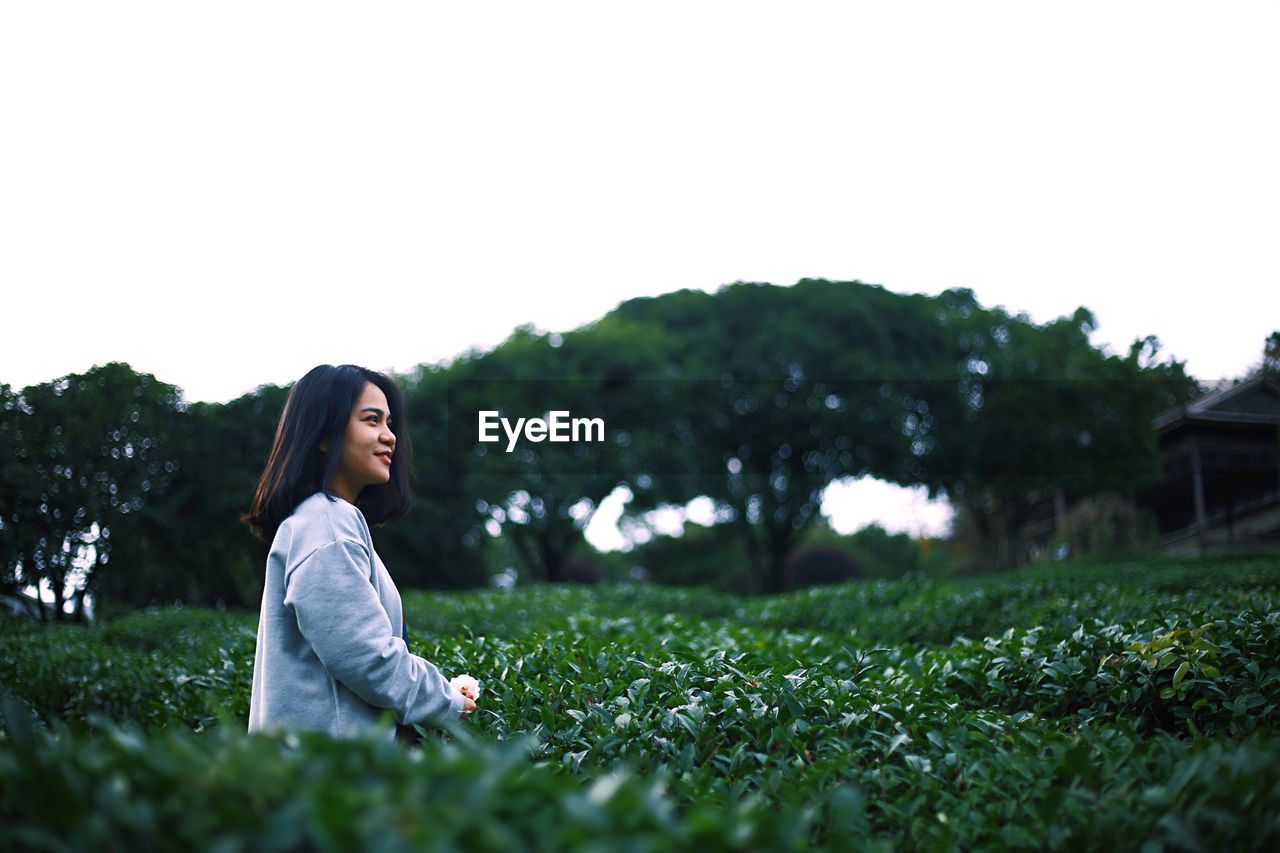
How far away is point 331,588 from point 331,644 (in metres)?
0.12

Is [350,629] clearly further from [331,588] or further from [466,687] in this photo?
[466,687]

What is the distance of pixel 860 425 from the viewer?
826 inches

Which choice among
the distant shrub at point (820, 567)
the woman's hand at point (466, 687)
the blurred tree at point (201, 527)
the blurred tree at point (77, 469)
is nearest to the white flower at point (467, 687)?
the woman's hand at point (466, 687)

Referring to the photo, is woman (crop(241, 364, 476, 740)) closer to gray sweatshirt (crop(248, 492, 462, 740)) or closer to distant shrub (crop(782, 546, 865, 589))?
gray sweatshirt (crop(248, 492, 462, 740))

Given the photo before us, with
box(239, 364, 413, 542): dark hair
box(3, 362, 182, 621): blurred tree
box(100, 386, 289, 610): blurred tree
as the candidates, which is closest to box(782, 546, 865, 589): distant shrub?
box(100, 386, 289, 610): blurred tree

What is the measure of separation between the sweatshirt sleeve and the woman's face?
0.32 metres

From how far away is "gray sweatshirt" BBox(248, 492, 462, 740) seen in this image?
214cm

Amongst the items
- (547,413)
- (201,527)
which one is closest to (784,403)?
(547,413)

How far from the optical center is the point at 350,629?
2.14 metres

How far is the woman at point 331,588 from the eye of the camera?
2150mm

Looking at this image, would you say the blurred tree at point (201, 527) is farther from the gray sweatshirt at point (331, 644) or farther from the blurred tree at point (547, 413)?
the blurred tree at point (547, 413)

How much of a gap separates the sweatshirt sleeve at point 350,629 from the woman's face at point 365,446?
0.32m

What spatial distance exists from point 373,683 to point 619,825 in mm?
994

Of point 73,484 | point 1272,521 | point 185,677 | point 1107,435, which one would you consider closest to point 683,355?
point 1107,435
